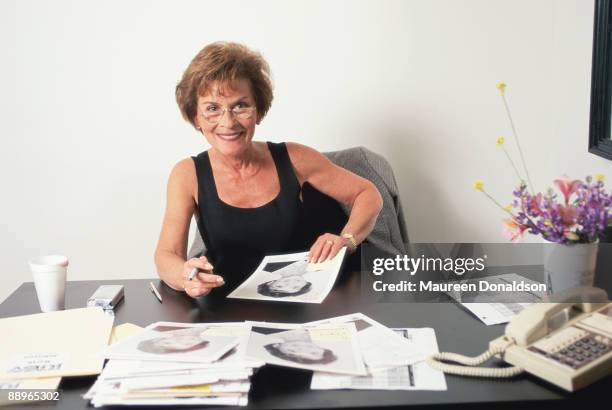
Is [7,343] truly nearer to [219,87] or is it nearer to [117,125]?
[219,87]

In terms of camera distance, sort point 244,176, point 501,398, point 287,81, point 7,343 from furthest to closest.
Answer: point 287,81 → point 244,176 → point 7,343 → point 501,398

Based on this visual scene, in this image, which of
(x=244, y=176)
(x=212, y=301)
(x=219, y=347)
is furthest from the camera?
(x=244, y=176)

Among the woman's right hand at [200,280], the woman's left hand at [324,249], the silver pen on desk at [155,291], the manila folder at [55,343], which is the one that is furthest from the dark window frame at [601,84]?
the manila folder at [55,343]

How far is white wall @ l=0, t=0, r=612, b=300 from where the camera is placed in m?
2.74

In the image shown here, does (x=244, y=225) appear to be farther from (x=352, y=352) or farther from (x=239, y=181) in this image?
(x=352, y=352)

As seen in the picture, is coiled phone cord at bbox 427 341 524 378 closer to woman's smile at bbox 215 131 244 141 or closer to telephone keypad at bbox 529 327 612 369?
telephone keypad at bbox 529 327 612 369

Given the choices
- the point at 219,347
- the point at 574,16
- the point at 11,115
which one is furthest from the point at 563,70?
the point at 11,115

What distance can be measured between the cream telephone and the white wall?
1553 millimetres

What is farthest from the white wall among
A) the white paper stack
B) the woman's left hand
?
the white paper stack

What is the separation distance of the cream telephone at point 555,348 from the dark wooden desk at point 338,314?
0.02 metres

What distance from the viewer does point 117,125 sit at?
2801 mm

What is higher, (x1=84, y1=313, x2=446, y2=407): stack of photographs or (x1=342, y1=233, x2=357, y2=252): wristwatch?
(x1=342, y1=233, x2=357, y2=252): wristwatch

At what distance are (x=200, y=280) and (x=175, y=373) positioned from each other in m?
0.48

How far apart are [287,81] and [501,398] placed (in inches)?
76.2
